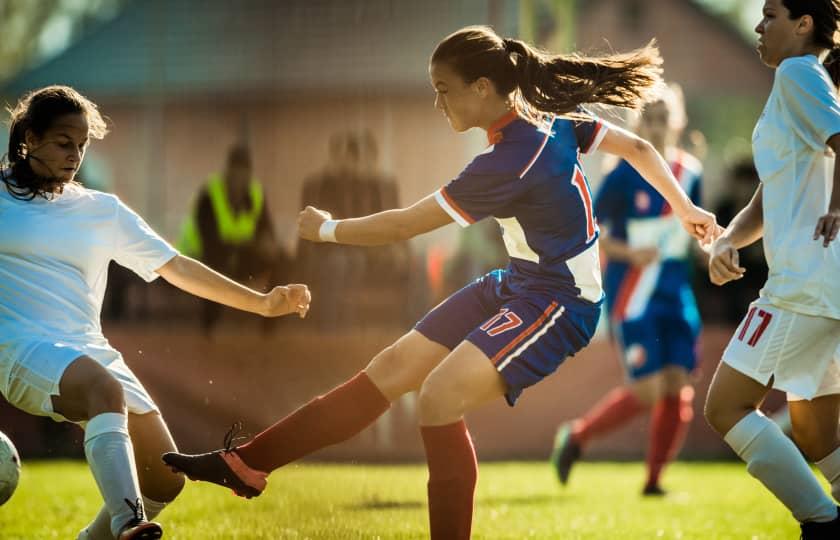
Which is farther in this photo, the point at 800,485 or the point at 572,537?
the point at 572,537

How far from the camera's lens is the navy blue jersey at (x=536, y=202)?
12.6ft

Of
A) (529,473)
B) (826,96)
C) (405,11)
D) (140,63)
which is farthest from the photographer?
(140,63)

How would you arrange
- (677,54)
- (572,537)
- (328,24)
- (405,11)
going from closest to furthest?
(572,537) < (405,11) < (328,24) < (677,54)

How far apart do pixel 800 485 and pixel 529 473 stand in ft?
16.1

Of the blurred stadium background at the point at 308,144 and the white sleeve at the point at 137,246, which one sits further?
the blurred stadium background at the point at 308,144

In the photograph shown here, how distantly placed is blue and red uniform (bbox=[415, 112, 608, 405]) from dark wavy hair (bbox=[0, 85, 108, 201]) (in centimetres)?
120

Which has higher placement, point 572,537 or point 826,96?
point 826,96

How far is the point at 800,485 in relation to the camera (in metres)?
3.80

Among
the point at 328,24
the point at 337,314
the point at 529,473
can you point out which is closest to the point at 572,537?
the point at 529,473

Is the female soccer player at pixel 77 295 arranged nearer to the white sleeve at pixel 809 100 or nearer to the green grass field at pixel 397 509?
the green grass field at pixel 397 509

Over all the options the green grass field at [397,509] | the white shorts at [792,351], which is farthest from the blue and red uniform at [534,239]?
the green grass field at [397,509]

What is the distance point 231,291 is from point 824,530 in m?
1.99

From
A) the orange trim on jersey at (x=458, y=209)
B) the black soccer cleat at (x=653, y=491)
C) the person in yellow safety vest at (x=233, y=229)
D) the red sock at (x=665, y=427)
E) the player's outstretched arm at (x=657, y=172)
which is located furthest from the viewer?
the person in yellow safety vest at (x=233, y=229)

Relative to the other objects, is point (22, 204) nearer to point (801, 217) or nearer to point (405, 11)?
point (801, 217)
